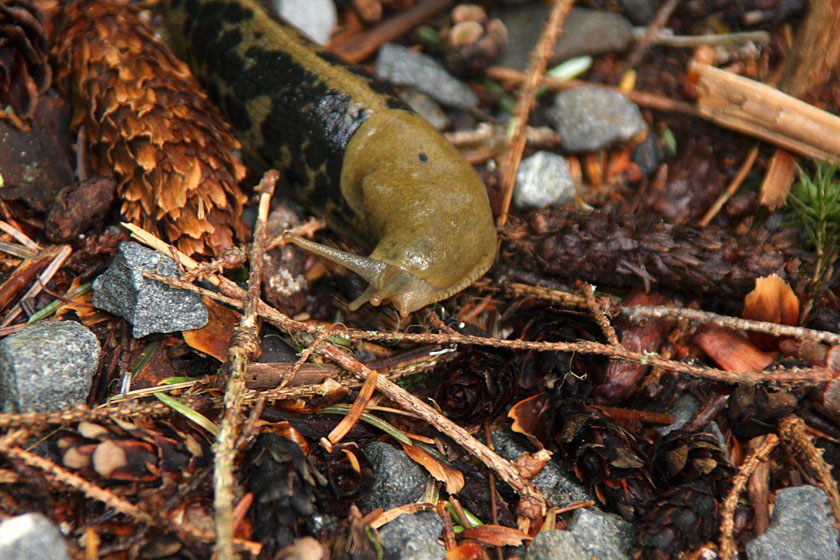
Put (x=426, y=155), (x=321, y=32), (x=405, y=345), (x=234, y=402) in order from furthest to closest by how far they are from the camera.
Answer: (x=321, y=32) < (x=426, y=155) < (x=405, y=345) < (x=234, y=402)

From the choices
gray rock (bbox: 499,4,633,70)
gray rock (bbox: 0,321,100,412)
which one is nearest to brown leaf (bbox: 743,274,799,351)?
gray rock (bbox: 499,4,633,70)

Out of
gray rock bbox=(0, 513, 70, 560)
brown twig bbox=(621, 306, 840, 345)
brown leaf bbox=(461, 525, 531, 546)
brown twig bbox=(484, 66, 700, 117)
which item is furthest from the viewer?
brown twig bbox=(484, 66, 700, 117)

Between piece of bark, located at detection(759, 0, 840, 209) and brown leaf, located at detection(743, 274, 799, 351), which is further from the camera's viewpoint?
piece of bark, located at detection(759, 0, 840, 209)

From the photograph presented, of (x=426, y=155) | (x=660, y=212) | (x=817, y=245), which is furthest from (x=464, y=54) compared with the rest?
(x=817, y=245)

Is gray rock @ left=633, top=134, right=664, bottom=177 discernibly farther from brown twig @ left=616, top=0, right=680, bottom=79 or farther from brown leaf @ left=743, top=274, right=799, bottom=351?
brown leaf @ left=743, top=274, right=799, bottom=351

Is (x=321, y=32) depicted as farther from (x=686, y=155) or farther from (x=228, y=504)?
(x=228, y=504)

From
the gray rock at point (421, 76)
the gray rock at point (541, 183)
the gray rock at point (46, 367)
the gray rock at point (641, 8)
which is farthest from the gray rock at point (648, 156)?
the gray rock at point (46, 367)
